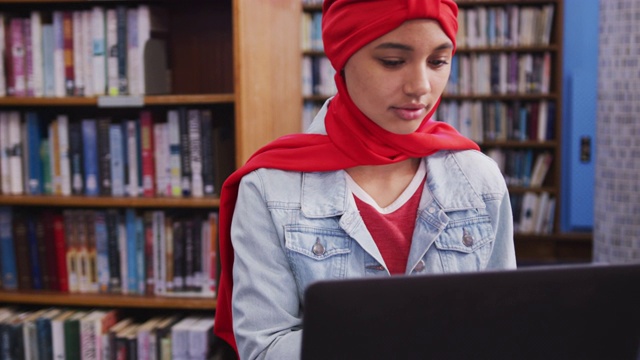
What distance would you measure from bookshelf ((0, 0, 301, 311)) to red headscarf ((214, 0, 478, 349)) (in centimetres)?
93

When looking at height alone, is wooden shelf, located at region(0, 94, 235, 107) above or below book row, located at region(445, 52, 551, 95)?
below

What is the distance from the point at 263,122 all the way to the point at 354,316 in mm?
1707

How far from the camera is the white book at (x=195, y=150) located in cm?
220

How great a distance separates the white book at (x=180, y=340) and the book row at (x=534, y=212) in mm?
3181

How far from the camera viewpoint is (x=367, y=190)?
1114 mm

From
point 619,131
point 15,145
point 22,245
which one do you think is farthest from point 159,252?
point 619,131

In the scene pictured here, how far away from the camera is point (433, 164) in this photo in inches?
44.6

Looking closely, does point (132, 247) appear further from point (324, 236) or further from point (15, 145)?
point (324, 236)

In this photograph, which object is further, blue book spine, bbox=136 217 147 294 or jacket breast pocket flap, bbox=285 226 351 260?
blue book spine, bbox=136 217 147 294

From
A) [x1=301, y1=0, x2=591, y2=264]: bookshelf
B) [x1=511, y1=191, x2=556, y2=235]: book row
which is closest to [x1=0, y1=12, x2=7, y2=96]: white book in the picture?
[x1=301, y1=0, x2=591, y2=264]: bookshelf

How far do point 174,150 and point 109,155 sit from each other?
0.23m

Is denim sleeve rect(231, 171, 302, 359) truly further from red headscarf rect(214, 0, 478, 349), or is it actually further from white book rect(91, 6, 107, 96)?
white book rect(91, 6, 107, 96)

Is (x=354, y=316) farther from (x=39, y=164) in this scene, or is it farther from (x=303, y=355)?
(x=39, y=164)

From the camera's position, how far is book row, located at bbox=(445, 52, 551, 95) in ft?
15.3
